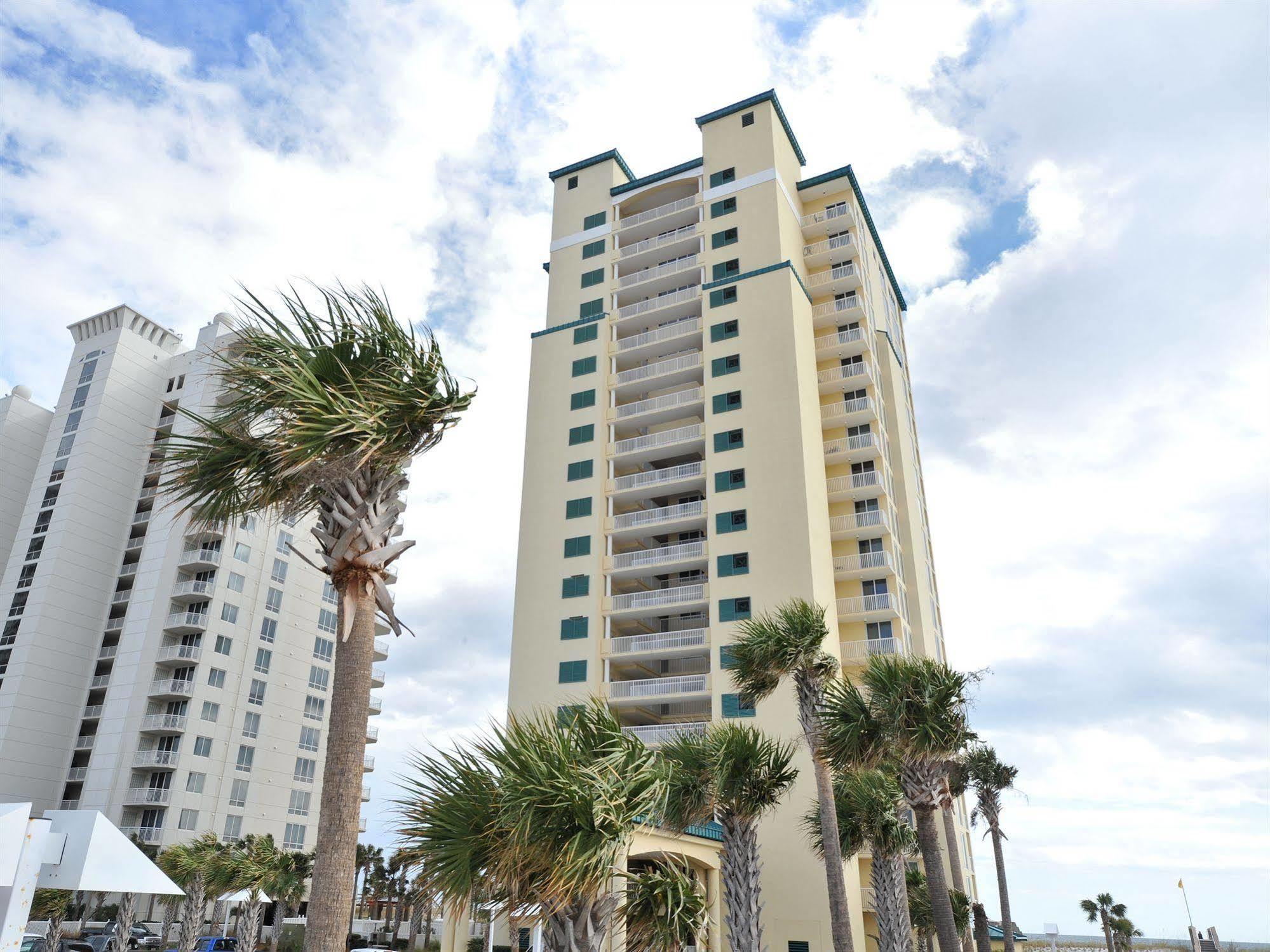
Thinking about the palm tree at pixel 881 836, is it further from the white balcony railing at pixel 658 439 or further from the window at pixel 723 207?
the window at pixel 723 207

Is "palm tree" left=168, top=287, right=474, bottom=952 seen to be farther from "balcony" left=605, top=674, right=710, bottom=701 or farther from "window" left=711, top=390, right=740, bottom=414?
"window" left=711, top=390, right=740, bottom=414

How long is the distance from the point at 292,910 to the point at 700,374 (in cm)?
4842

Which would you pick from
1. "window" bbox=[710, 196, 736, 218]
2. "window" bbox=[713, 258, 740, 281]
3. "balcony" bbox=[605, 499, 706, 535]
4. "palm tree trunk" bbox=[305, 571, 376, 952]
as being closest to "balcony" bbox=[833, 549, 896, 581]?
"balcony" bbox=[605, 499, 706, 535]

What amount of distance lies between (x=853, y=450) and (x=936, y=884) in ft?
104

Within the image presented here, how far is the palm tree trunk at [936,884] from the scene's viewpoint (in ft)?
67.6

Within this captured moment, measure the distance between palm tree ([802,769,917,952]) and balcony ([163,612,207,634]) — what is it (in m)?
50.4

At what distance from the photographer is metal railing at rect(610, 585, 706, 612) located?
148 ft

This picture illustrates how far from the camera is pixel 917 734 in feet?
69.6

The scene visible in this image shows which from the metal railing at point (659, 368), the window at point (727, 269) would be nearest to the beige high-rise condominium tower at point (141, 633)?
the metal railing at point (659, 368)

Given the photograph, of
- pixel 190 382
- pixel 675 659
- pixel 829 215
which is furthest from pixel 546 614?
pixel 190 382

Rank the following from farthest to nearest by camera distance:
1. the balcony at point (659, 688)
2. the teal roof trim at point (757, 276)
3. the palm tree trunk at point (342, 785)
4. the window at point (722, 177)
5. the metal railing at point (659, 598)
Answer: the window at point (722, 177) → the teal roof trim at point (757, 276) → the metal railing at point (659, 598) → the balcony at point (659, 688) → the palm tree trunk at point (342, 785)

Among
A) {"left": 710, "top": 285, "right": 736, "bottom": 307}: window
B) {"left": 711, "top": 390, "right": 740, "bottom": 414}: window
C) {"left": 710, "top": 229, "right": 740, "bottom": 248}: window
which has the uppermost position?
{"left": 710, "top": 229, "right": 740, "bottom": 248}: window

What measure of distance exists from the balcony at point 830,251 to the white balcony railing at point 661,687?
1093 inches

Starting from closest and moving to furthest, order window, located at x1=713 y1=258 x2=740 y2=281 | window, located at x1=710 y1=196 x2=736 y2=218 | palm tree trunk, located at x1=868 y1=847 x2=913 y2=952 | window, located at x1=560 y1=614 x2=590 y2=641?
palm tree trunk, located at x1=868 y1=847 x2=913 y2=952, window, located at x1=560 y1=614 x2=590 y2=641, window, located at x1=713 y1=258 x2=740 y2=281, window, located at x1=710 y1=196 x2=736 y2=218
